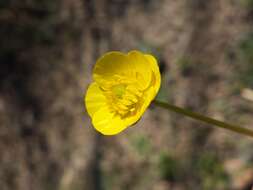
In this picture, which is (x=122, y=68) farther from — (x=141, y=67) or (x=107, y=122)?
(x=107, y=122)

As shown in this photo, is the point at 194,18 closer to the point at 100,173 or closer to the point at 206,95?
the point at 206,95

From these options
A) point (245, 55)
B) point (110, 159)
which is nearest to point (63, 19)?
point (110, 159)

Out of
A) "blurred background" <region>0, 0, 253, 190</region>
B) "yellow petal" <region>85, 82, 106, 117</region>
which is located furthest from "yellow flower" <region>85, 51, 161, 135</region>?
"blurred background" <region>0, 0, 253, 190</region>

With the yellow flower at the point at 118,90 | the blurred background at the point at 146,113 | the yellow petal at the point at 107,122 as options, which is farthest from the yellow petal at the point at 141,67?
the blurred background at the point at 146,113

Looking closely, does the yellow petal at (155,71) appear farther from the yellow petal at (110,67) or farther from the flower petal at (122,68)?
the yellow petal at (110,67)

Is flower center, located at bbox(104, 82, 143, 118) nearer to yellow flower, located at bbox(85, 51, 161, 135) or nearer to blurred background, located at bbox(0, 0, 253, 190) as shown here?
yellow flower, located at bbox(85, 51, 161, 135)

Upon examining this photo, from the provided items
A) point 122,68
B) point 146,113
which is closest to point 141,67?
point 122,68
